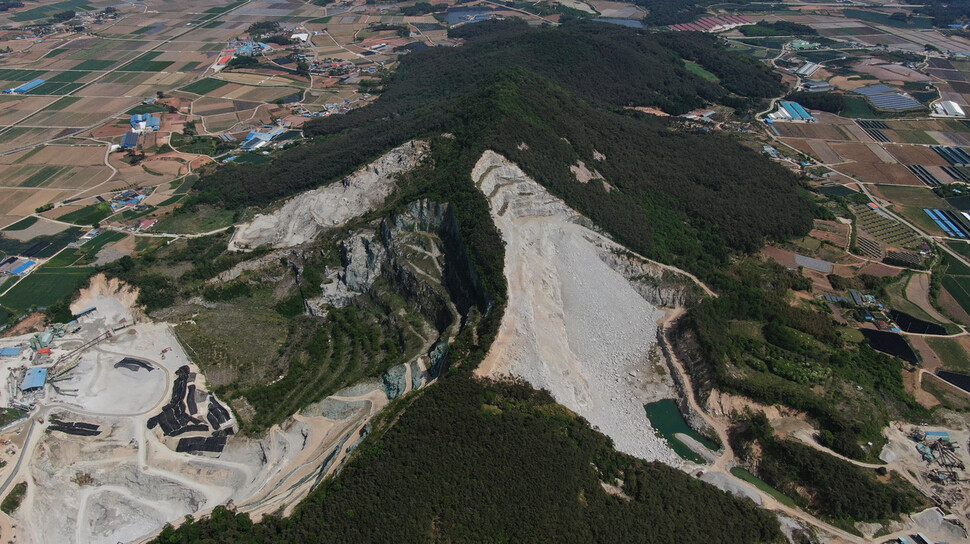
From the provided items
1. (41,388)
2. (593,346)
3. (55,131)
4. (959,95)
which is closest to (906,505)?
(593,346)

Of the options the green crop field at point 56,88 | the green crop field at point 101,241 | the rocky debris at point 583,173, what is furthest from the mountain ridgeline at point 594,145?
the green crop field at point 56,88

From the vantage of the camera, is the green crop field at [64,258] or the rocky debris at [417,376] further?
the green crop field at [64,258]

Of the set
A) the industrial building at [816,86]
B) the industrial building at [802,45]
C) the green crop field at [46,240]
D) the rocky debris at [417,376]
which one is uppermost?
the industrial building at [802,45]

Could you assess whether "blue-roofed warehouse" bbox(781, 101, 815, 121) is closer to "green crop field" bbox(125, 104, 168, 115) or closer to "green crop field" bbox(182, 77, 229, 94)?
"green crop field" bbox(182, 77, 229, 94)

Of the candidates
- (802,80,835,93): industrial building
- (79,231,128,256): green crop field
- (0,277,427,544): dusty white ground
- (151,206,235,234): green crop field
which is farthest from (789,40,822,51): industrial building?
(79,231,128,256): green crop field

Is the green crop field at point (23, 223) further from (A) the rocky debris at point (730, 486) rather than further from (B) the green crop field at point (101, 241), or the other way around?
(A) the rocky debris at point (730, 486)

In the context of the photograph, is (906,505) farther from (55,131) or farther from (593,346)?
(55,131)

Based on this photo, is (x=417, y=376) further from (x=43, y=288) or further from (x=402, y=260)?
(x=43, y=288)
